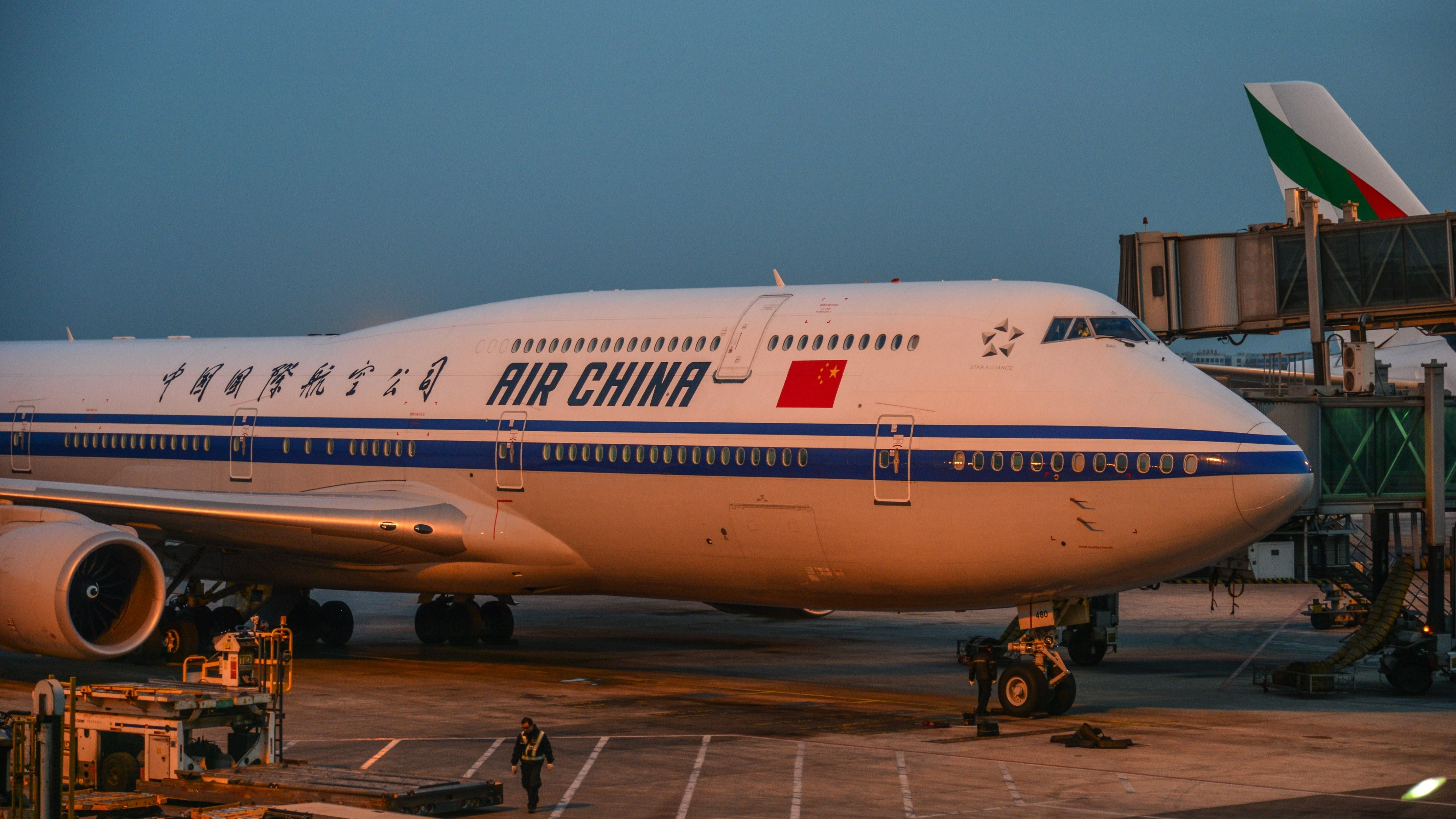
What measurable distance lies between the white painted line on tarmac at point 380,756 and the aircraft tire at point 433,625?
11590 mm

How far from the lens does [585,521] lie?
2248 centimetres

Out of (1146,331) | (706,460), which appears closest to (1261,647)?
(1146,331)

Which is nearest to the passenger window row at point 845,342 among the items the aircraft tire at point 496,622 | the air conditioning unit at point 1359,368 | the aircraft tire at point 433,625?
the air conditioning unit at point 1359,368

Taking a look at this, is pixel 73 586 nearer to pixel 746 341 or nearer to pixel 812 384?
pixel 746 341

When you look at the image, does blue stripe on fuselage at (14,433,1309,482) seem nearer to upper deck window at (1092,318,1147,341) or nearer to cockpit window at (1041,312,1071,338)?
cockpit window at (1041,312,1071,338)

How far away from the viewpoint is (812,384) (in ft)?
68.4

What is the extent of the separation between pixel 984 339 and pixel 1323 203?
26.7m

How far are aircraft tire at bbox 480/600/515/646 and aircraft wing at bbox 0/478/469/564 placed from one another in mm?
6694

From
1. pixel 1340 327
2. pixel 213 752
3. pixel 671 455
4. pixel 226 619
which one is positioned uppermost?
pixel 1340 327

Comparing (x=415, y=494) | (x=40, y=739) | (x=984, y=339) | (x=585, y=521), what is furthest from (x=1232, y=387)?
→ (x=40, y=739)

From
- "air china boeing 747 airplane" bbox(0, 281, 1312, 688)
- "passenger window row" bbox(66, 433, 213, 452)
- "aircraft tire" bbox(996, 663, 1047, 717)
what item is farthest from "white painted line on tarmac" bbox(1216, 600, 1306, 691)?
"passenger window row" bbox(66, 433, 213, 452)

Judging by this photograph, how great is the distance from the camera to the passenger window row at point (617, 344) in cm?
2231

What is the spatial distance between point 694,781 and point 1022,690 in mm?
5569

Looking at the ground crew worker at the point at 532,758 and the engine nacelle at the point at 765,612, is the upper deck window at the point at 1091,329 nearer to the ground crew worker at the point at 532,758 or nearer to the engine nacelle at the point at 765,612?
the engine nacelle at the point at 765,612
